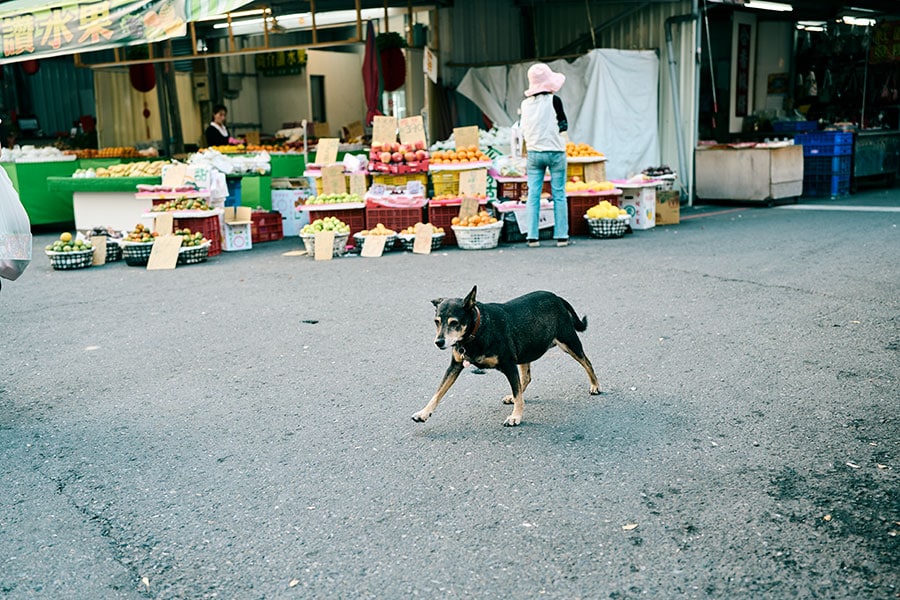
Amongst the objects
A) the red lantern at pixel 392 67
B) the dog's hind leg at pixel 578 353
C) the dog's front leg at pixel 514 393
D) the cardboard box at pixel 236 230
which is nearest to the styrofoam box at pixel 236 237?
the cardboard box at pixel 236 230

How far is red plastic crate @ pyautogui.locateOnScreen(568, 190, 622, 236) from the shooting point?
11273mm

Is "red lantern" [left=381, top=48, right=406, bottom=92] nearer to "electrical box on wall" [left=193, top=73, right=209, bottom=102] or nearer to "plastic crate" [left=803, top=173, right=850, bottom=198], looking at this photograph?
"electrical box on wall" [left=193, top=73, right=209, bottom=102]

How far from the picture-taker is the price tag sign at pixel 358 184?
11172 mm

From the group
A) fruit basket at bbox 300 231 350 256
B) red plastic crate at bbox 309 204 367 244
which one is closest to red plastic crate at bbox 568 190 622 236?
red plastic crate at bbox 309 204 367 244

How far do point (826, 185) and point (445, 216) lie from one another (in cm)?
808

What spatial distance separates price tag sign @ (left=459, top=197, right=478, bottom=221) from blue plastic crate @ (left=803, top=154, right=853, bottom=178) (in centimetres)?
780

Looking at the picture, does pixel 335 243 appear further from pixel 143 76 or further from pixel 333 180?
pixel 143 76

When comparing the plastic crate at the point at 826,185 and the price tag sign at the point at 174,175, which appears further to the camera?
the plastic crate at the point at 826,185

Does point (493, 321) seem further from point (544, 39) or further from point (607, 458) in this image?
point (544, 39)

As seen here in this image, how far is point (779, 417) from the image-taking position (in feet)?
13.6

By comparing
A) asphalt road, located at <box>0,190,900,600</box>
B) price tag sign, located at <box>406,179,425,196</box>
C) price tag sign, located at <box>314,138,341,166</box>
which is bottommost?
asphalt road, located at <box>0,190,900,600</box>

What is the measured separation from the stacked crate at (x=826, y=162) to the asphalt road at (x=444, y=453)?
26.7 feet

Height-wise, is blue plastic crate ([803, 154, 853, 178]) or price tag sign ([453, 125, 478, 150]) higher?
price tag sign ([453, 125, 478, 150])

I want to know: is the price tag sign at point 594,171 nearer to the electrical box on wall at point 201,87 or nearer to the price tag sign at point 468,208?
the price tag sign at point 468,208
